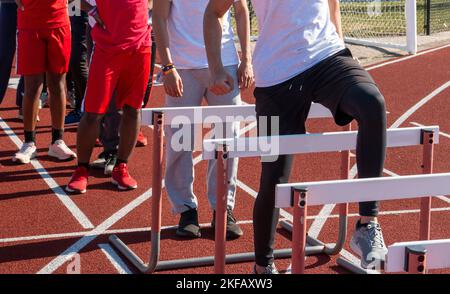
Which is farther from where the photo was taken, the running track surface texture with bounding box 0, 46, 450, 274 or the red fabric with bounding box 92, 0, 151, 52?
the red fabric with bounding box 92, 0, 151, 52

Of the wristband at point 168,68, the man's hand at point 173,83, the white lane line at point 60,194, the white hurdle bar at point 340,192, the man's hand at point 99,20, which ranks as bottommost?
the white lane line at point 60,194

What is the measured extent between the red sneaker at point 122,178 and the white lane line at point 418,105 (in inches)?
140

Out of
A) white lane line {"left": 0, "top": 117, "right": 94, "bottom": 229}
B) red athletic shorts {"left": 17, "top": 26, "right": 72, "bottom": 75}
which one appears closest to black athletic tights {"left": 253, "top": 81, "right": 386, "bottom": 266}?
white lane line {"left": 0, "top": 117, "right": 94, "bottom": 229}

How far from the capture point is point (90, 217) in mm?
5984

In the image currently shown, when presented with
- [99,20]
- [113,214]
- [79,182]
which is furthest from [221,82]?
[79,182]

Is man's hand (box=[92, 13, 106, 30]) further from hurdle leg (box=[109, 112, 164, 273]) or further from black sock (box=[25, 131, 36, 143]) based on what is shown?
hurdle leg (box=[109, 112, 164, 273])

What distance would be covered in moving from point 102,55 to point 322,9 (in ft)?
9.02

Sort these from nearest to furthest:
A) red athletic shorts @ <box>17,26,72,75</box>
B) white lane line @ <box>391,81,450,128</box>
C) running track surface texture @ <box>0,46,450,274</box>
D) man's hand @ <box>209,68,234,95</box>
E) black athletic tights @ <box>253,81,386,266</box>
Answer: black athletic tights @ <box>253,81,386,266</box>, man's hand @ <box>209,68,234,95</box>, running track surface texture @ <box>0,46,450,274</box>, red athletic shorts @ <box>17,26,72,75</box>, white lane line @ <box>391,81,450,128</box>

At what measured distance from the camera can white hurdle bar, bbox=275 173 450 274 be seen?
303 cm

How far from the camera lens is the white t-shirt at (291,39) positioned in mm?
3787

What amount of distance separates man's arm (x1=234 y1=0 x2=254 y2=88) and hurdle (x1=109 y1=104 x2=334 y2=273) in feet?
1.41

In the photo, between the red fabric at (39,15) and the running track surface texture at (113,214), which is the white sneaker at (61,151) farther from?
the red fabric at (39,15)

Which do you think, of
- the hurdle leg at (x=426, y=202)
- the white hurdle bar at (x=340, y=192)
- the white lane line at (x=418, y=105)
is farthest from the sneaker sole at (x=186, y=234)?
the white lane line at (x=418, y=105)

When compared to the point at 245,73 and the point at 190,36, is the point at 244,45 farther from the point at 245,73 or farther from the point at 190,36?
the point at 190,36
